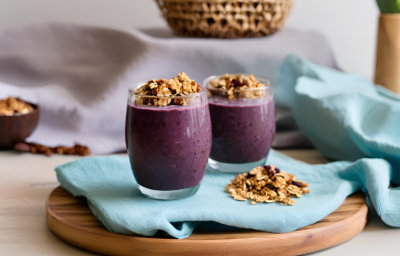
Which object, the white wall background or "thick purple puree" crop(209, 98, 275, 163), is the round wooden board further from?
the white wall background

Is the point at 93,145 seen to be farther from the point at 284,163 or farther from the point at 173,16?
the point at 284,163

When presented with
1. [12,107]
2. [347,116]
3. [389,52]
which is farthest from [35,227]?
[389,52]

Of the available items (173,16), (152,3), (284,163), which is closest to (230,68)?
(173,16)

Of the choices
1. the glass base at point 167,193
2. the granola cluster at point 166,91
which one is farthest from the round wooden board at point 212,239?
the granola cluster at point 166,91

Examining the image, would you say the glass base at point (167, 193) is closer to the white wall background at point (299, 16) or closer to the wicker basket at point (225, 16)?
the wicker basket at point (225, 16)

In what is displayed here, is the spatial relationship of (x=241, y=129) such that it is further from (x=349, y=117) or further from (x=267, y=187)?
(x=349, y=117)

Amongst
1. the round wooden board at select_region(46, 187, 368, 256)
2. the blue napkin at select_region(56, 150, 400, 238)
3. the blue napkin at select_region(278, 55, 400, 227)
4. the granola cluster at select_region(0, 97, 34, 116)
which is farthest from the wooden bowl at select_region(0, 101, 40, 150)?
the blue napkin at select_region(278, 55, 400, 227)
